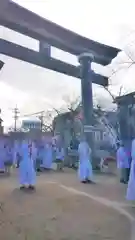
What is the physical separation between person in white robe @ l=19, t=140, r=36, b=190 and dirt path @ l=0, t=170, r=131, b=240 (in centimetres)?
181

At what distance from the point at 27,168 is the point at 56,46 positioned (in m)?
4.22

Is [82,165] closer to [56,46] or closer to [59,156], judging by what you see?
[56,46]

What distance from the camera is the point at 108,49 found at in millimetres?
12953

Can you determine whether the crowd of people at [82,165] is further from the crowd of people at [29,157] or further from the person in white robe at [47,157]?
the person in white robe at [47,157]

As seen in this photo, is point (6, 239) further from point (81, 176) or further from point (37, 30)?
point (81, 176)

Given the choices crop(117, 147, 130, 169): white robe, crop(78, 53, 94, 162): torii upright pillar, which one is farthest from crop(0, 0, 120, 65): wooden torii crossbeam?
crop(117, 147, 130, 169): white robe

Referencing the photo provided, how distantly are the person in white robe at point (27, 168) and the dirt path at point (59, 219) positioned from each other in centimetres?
181

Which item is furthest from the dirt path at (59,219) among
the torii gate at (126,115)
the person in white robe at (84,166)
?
the torii gate at (126,115)

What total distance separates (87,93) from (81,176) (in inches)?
130

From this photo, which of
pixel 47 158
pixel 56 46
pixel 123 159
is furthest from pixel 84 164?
pixel 47 158

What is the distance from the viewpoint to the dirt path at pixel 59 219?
6.21 m

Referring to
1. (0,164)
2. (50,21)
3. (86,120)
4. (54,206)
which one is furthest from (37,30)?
(0,164)

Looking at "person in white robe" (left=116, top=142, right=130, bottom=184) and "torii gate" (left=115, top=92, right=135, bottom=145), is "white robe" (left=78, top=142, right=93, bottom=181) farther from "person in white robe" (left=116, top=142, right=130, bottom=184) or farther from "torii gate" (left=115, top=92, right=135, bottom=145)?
"torii gate" (left=115, top=92, right=135, bottom=145)

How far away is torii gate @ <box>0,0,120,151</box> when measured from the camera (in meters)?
9.52
